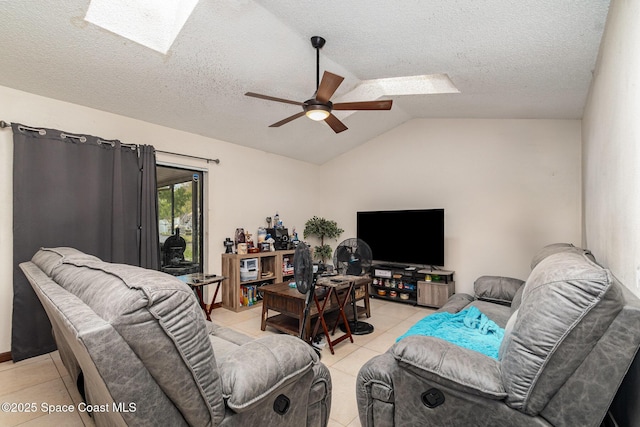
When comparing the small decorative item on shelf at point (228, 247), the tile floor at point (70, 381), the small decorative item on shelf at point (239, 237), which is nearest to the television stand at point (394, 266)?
the tile floor at point (70, 381)

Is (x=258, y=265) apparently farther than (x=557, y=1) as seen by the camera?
Yes

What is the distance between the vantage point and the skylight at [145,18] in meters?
2.10

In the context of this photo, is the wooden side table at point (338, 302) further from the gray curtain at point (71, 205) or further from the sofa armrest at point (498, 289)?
the gray curtain at point (71, 205)

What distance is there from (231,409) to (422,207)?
→ 411 cm

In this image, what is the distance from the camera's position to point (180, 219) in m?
3.95

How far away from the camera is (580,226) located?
3.56 m

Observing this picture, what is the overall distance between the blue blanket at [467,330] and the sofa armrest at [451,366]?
27.2 inches

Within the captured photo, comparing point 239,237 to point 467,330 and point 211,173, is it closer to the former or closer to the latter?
point 211,173

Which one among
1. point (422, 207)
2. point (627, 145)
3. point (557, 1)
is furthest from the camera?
point (422, 207)

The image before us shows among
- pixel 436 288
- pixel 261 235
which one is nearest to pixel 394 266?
pixel 436 288

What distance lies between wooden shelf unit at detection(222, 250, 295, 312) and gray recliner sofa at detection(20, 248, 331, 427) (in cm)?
278

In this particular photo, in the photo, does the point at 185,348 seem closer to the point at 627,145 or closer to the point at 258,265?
the point at 627,145

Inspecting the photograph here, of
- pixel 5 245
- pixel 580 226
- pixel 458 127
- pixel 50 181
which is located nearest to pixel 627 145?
pixel 580 226

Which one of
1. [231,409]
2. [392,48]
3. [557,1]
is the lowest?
[231,409]
